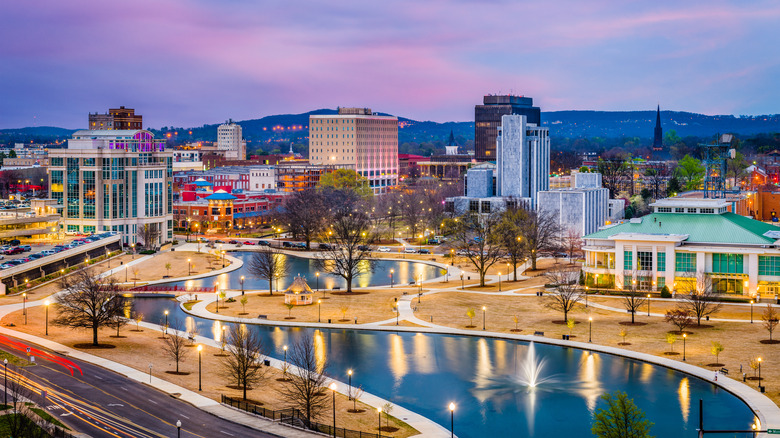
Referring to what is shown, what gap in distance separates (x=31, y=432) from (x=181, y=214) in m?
149

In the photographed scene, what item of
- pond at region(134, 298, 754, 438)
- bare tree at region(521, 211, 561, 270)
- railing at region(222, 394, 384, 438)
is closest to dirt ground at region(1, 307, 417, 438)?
railing at region(222, 394, 384, 438)

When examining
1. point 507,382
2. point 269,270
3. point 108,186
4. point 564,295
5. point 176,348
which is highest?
point 108,186

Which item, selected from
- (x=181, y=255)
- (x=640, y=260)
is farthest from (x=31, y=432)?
(x=181, y=255)

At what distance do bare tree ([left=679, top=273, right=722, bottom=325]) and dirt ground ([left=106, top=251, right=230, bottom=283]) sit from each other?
65261 millimetres

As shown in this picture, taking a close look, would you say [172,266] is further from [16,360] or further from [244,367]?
[244,367]

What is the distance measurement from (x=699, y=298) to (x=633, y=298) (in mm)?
8594

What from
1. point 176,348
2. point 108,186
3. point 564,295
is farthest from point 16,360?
point 108,186

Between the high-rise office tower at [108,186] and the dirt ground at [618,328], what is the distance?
73.3m

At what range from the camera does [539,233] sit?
136375 millimetres

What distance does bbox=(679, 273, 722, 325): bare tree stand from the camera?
284 feet

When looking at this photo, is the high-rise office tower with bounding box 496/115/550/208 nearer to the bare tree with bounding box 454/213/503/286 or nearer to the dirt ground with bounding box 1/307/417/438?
the bare tree with bounding box 454/213/503/286

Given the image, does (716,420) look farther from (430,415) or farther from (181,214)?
(181,214)

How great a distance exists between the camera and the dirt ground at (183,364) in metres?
58.7

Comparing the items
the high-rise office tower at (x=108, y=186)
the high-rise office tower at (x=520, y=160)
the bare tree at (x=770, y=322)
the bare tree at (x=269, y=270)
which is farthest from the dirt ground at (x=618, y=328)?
the high-rise office tower at (x=108, y=186)
